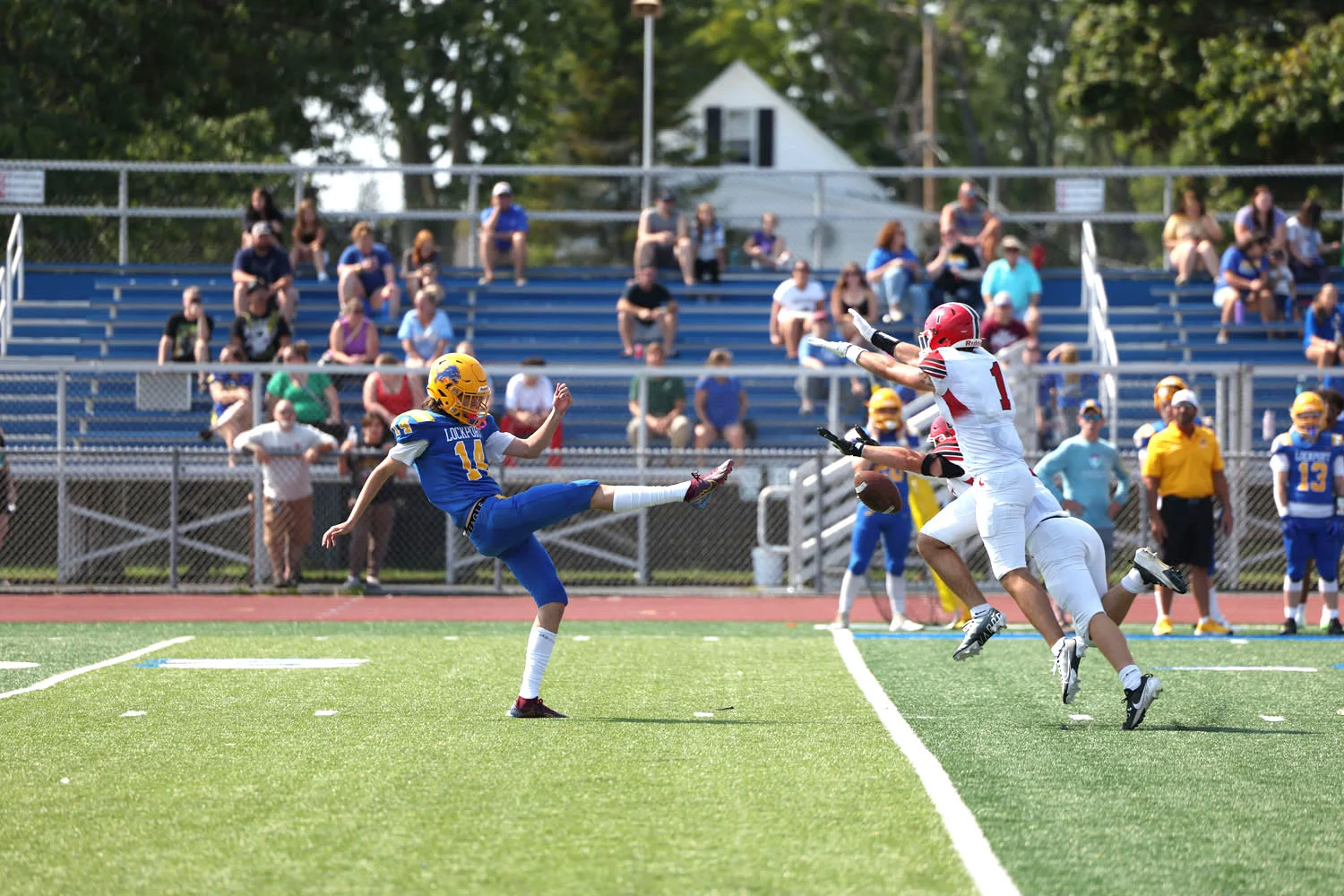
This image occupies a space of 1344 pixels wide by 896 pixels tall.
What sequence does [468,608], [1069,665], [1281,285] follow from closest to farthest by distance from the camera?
[1069,665], [468,608], [1281,285]

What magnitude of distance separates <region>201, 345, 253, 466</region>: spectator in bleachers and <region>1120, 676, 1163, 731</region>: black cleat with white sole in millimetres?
11148

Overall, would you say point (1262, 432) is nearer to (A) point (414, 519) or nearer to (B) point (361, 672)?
(A) point (414, 519)

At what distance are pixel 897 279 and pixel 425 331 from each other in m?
5.53

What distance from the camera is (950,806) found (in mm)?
5984

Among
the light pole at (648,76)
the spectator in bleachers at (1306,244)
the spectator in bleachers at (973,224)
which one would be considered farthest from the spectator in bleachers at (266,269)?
the spectator in bleachers at (1306,244)

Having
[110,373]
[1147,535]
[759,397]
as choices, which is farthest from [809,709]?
[110,373]

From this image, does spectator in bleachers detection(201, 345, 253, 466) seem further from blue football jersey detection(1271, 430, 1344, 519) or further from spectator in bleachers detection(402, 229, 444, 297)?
blue football jersey detection(1271, 430, 1344, 519)

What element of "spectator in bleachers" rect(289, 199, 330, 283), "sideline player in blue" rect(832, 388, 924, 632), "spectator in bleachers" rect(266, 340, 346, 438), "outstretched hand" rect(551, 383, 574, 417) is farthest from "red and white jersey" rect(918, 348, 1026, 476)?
"spectator in bleachers" rect(289, 199, 330, 283)

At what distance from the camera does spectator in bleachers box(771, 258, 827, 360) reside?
19406 millimetres

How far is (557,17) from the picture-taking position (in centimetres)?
3684

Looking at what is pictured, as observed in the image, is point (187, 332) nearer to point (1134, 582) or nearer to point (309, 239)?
point (309, 239)

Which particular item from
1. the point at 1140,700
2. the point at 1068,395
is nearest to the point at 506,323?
the point at 1068,395

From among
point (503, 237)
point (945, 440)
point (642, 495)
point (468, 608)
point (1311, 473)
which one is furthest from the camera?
point (503, 237)

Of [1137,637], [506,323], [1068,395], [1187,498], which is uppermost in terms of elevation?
[506,323]
